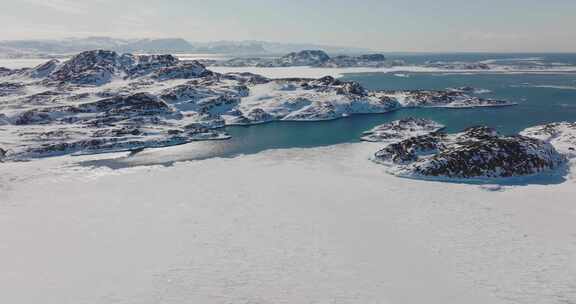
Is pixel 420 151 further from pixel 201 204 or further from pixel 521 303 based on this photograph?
pixel 521 303

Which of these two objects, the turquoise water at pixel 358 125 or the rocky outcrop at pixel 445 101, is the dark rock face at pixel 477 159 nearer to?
the turquoise water at pixel 358 125

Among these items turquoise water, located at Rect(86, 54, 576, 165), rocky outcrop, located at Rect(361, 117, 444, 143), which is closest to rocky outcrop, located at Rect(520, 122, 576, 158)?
turquoise water, located at Rect(86, 54, 576, 165)

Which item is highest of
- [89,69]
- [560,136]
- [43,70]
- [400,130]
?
[89,69]

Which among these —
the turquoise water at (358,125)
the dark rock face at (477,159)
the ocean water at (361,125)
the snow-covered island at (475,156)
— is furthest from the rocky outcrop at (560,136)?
the ocean water at (361,125)

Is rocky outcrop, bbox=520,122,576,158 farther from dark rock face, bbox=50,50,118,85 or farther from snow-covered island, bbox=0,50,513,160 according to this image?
dark rock face, bbox=50,50,118,85

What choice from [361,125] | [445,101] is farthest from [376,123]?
[445,101]

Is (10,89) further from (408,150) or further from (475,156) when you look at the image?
(475,156)

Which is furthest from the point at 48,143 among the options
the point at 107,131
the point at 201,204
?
the point at 201,204
